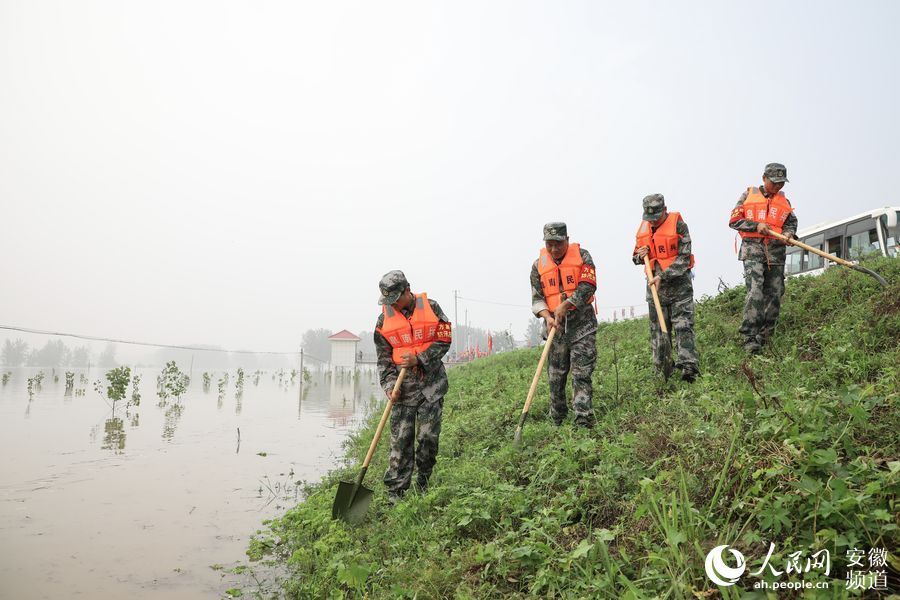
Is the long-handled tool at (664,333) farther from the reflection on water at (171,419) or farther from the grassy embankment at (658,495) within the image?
the reflection on water at (171,419)

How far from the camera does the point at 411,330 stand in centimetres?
481

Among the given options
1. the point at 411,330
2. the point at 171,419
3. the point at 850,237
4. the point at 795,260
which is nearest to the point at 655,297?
the point at 411,330

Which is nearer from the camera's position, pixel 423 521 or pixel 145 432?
pixel 423 521

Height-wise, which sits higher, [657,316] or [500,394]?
[657,316]

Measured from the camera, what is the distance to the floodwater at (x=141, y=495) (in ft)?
13.2

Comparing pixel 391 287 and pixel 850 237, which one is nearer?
pixel 391 287

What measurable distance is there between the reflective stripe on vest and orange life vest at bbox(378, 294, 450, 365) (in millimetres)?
4213

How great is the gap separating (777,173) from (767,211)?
47 centimetres

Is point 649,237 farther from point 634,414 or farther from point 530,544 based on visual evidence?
point 530,544

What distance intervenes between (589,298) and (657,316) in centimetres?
130

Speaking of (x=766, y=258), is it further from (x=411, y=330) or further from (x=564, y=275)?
A: (x=411, y=330)

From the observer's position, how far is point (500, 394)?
351 inches

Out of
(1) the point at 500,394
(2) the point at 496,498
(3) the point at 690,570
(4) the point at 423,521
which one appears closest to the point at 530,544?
(2) the point at 496,498

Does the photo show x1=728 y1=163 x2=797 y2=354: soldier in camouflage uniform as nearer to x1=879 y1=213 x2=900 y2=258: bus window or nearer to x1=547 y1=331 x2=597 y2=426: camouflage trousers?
x1=547 y1=331 x2=597 y2=426: camouflage trousers
